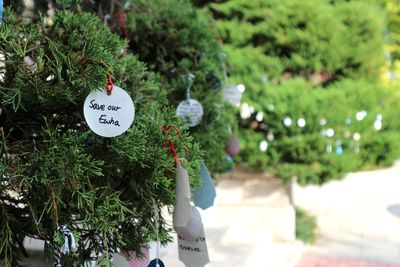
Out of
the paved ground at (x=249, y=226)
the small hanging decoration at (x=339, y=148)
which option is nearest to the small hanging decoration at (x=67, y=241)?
the paved ground at (x=249, y=226)

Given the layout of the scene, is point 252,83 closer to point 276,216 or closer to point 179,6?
point 276,216

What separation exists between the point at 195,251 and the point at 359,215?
20.1 feet

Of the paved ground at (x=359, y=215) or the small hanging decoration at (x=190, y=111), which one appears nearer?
the small hanging decoration at (x=190, y=111)

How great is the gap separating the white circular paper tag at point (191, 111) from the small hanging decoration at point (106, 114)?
156 cm

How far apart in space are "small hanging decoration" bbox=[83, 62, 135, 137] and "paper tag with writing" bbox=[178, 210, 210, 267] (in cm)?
53

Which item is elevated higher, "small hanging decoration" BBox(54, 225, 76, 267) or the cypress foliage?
the cypress foliage

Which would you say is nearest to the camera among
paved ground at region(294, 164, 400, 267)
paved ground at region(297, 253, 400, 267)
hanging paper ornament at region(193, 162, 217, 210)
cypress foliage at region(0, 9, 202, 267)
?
cypress foliage at region(0, 9, 202, 267)

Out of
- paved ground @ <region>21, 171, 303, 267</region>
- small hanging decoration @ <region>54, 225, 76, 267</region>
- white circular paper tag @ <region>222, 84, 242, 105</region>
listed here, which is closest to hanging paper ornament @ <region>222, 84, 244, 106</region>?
white circular paper tag @ <region>222, 84, 242, 105</region>

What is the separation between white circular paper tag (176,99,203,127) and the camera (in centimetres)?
339

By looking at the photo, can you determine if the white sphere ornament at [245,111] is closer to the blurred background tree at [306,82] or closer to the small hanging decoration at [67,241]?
the blurred background tree at [306,82]

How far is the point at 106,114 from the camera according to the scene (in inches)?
71.3

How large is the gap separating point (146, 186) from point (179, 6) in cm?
202

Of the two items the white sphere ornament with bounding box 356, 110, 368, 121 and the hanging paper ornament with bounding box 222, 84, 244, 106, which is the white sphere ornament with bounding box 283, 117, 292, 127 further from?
the hanging paper ornament with bounding box 222, 84, 244, 106

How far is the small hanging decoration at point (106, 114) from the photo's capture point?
1.80m
